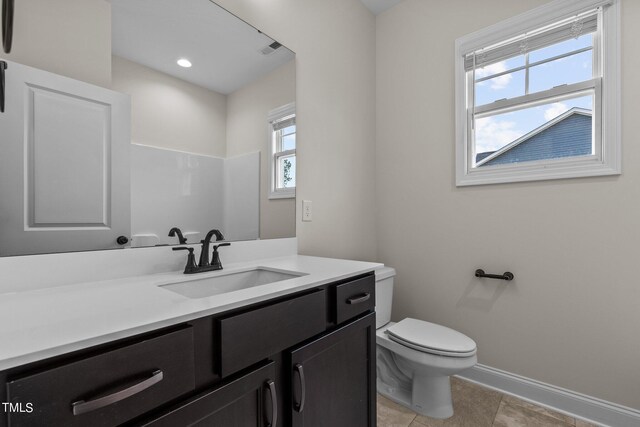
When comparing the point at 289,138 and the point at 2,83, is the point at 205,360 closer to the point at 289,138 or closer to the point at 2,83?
the point at 2,83

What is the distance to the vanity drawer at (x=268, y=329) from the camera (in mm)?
696

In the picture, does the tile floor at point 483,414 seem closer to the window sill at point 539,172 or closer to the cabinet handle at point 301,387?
the cabinet handle at point 301,387

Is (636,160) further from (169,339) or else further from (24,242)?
(24,242)

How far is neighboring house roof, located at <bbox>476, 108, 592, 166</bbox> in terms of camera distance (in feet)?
5.27

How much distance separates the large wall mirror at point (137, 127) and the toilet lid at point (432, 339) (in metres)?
0.87

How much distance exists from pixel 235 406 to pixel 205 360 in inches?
5.9

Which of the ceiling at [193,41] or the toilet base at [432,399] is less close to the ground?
the ceiling at [193,41]

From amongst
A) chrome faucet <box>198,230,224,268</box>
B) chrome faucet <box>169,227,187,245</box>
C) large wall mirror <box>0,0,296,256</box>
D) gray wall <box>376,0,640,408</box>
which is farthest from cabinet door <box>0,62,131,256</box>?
gray wall <box>376,0,640,408</box>

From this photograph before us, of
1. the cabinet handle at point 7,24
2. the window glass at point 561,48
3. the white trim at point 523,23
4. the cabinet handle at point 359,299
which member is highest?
the white trim at point 523,23

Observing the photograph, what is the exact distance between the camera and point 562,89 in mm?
1652

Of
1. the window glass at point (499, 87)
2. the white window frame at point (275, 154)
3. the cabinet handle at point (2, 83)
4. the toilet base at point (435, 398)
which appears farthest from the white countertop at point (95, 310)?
the window glass at point (499, 87)

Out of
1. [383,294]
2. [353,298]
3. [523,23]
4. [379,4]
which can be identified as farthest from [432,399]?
[379,4]

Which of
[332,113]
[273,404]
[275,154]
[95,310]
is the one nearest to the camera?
[95,310]

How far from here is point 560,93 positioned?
65.2 inches
